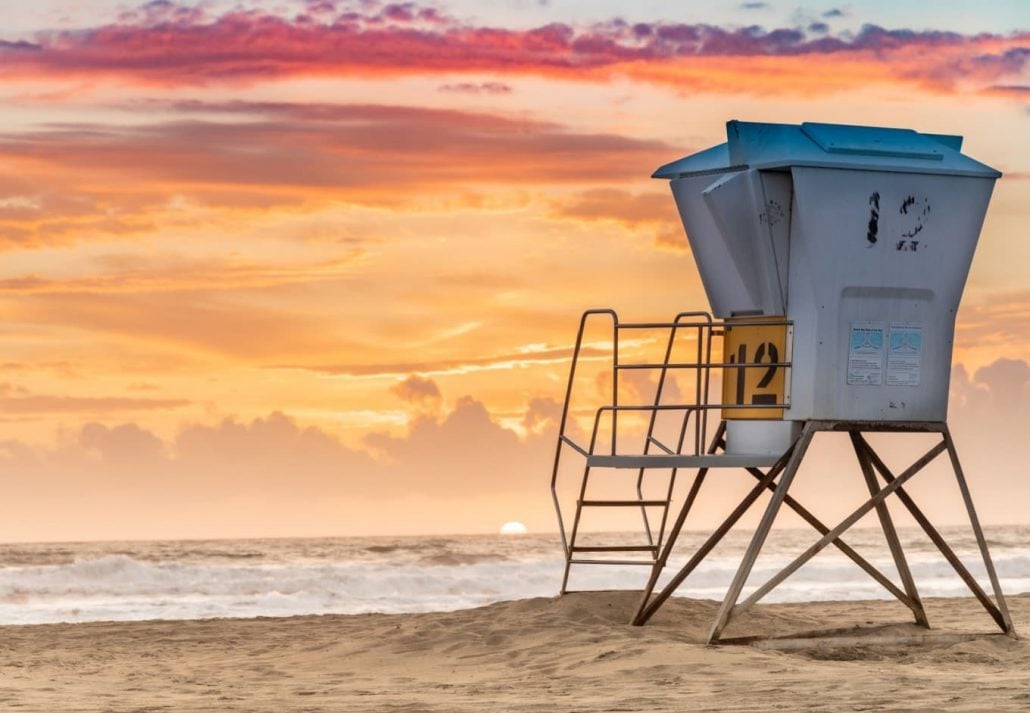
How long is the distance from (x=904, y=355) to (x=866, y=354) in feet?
1.44

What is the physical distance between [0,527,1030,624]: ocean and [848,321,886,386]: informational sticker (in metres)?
11.6

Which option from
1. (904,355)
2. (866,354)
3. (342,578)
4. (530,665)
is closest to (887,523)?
(904,355)

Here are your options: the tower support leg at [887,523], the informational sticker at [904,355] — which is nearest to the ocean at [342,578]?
the tower support leg at [887,523]

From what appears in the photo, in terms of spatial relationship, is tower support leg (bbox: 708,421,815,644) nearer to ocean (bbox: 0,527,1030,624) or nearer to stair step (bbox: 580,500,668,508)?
stair step (bbox: 580,500,668,508)

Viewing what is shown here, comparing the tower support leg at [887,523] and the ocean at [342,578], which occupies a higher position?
the tower support leg at [887,523]

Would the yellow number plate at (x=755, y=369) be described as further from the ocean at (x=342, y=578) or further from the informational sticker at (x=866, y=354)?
the ocean at (x=342, y=578)

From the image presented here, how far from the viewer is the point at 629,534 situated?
62750mm

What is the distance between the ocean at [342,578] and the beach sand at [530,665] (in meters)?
6.16

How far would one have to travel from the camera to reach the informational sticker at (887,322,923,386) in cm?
1447

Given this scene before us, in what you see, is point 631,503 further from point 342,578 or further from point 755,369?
point 342,578

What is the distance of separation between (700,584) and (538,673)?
19052 mm

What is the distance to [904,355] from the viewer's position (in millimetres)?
14516

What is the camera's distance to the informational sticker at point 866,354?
14.3m

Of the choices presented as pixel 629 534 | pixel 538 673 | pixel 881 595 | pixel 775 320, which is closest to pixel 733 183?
pixel 775 320
